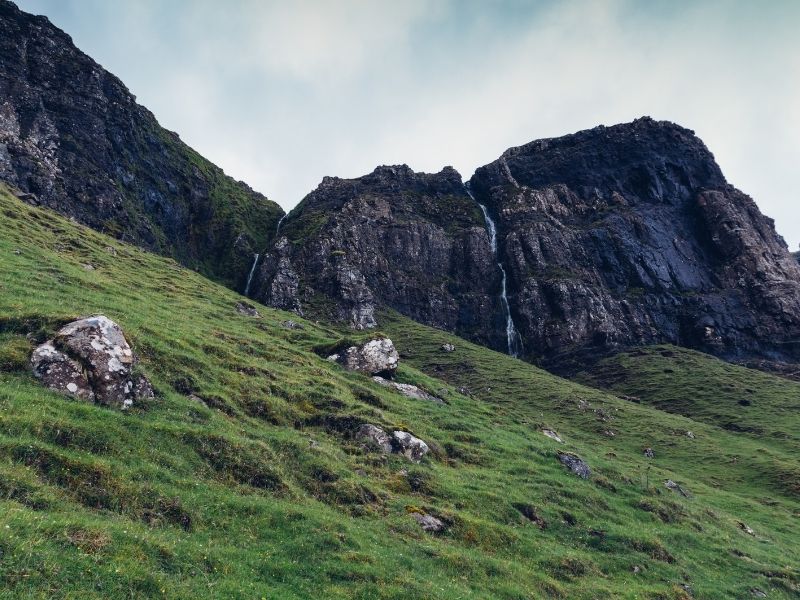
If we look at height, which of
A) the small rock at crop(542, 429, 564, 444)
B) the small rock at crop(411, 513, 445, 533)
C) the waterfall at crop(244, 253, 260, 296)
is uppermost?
the waterfall at crop(244, 253, 260, 296)

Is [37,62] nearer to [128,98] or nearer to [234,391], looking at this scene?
[128,98]

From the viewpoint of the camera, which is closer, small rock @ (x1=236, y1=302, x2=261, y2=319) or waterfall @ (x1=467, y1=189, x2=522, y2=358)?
small rock @ (x1=236, y1=302, x2=261, y2=319)

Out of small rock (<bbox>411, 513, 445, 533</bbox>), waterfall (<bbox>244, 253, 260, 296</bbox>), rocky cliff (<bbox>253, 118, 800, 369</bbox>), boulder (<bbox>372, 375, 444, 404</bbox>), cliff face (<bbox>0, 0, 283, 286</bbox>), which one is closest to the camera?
small rock (<bbox>411, 513, 445, 533</bbox>)

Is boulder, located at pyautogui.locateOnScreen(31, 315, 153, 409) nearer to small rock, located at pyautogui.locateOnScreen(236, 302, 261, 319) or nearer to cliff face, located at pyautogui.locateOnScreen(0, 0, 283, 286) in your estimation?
small rock, located at pyautogui.locateOnScreen(236, 302, 261, 319)

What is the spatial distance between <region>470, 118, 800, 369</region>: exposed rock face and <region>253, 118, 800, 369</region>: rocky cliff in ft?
1.44

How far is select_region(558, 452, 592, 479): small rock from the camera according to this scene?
45.6 meters

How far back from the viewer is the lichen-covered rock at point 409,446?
3806 cm

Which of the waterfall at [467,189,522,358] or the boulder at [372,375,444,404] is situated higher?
the waterfall at [467,189,522,358]

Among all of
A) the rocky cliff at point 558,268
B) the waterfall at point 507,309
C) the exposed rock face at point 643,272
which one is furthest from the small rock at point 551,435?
the waterfall at point 507,309

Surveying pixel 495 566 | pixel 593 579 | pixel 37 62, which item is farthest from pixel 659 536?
pixel 37 62

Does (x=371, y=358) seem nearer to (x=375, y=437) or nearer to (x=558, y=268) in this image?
(x=375, y=437)

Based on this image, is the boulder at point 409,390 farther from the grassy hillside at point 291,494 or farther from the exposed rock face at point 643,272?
the exposed rock face at point 643,272

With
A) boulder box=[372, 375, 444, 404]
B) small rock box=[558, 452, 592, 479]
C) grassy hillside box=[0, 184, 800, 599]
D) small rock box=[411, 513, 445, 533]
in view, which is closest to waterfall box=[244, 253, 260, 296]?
grassy hillside box=[0, 184, 800, 599]

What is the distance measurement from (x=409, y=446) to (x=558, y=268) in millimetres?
137907
